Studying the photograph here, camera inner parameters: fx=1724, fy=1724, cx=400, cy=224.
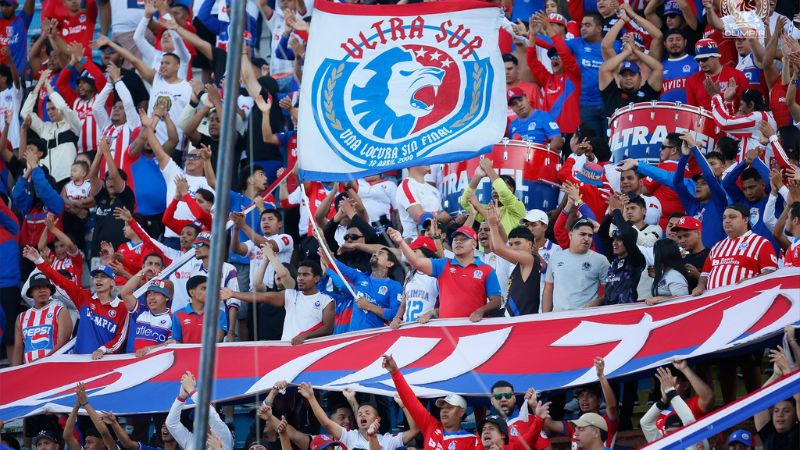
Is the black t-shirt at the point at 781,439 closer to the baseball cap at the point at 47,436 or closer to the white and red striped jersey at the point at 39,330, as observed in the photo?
the baseball cap at the point at 47,436

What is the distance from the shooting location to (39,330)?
1469 cm

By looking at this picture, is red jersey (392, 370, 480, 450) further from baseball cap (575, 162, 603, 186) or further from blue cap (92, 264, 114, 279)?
blue cap (92, 264, 114, 279)

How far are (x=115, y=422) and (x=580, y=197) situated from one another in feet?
13.1


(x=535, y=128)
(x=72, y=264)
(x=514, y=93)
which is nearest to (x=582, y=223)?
(x=535, y=128)

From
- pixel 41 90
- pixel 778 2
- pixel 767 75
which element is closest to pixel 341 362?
pixel 767 75

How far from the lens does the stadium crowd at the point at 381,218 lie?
38.8ft

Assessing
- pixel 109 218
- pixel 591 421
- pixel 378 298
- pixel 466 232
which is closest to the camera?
pixel 591 421

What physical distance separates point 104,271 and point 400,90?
12.9ft

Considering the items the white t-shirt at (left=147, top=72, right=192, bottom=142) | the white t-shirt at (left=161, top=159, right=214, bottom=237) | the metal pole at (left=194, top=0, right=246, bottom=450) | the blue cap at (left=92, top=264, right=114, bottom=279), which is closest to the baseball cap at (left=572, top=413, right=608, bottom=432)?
the metal pole at (left=194, top=0, right=246, bottom=450)

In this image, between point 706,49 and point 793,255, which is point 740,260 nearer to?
point 793,255

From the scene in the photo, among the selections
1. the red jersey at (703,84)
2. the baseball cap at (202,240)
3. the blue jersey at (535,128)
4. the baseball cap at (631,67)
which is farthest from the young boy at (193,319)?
the red jersey at (703,84)

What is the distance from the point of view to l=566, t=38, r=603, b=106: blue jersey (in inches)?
632

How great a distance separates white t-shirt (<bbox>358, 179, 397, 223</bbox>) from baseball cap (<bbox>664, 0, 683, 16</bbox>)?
3.12 metres

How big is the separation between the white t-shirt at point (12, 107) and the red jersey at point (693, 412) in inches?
368
